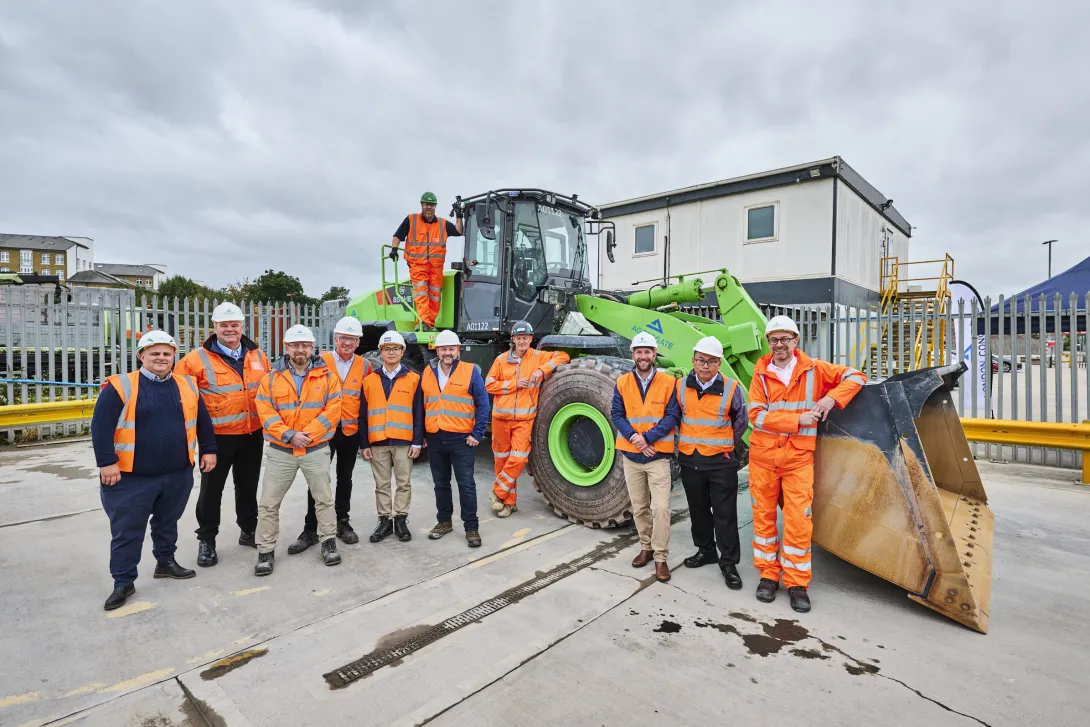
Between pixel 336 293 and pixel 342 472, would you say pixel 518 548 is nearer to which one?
pixel 342 472

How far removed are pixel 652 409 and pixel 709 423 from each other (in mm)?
379

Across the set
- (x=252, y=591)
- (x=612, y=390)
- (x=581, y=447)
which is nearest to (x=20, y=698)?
(x=252, y=591)

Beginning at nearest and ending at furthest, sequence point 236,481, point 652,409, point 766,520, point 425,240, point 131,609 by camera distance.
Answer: point 131,609, point 766,520, point 652,409, point 236,481, point 425,240

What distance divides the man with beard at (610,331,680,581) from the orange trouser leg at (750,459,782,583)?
1.79ft

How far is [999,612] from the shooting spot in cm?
328

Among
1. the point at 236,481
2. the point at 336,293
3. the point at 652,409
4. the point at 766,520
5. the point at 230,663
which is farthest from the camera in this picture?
A: the point at 336,293

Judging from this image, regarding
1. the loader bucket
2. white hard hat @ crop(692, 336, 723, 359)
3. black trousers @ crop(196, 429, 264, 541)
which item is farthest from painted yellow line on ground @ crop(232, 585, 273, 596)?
the loader bucket

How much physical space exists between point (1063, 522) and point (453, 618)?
514 centimetres

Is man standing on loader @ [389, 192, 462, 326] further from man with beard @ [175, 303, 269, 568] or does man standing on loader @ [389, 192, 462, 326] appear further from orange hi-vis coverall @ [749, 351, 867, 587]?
orange hi-vis coverall @ [749, 351, 867, 587]

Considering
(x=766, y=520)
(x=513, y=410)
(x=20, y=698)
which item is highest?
(x=513, y=410)

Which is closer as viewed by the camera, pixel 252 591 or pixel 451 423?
pixel 252 591

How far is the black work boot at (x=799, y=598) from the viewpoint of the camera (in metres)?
3.29

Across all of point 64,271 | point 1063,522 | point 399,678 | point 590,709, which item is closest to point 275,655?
point 399,678

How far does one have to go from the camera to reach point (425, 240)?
6.27 metres
